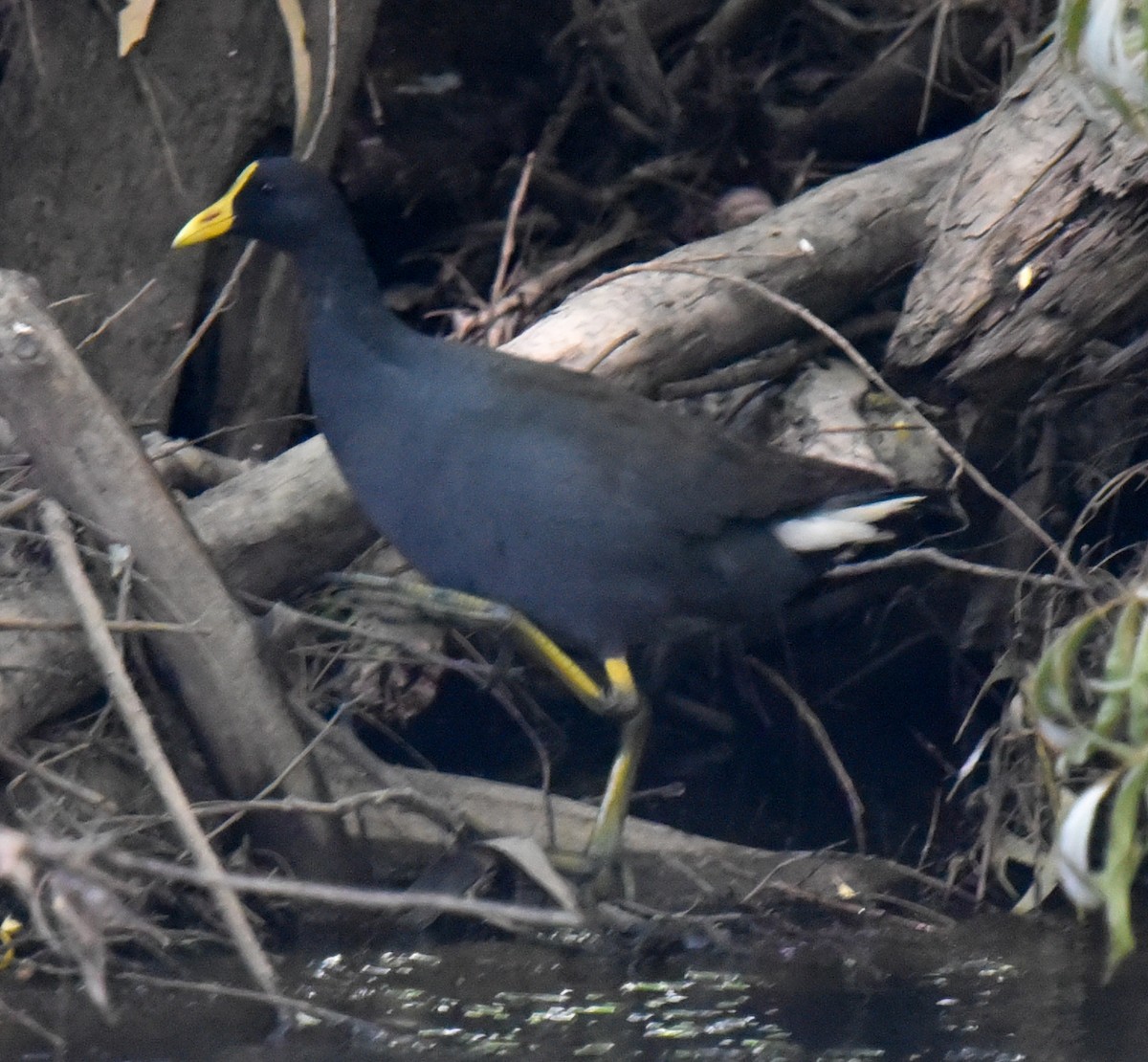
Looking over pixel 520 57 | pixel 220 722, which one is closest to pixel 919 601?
pixel 220 722

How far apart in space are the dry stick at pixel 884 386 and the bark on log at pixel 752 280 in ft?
0.04

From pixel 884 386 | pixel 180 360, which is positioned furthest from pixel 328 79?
pixel 884 386

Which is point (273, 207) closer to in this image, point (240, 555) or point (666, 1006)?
point (240, 555)

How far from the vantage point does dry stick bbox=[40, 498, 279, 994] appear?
81.0 inches

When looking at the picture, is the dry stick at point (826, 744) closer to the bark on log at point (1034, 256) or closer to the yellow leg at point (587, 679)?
the yellow leg at point (587, 679)

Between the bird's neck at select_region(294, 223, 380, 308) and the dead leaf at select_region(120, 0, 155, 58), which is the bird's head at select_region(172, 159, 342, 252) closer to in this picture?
the bird's neck at select_region(294, 223, 380, 308)

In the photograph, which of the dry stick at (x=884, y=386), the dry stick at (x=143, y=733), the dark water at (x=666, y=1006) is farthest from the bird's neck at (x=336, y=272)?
the dark water at (x=666, y=1006)

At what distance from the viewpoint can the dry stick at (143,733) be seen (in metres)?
2.06

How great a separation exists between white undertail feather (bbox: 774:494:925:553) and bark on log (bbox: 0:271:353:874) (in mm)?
939

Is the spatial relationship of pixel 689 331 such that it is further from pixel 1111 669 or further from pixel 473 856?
pixel 1111 669

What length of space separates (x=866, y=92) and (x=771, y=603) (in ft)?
4.96

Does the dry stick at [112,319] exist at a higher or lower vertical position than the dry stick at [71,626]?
higher

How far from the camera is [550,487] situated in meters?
2.70

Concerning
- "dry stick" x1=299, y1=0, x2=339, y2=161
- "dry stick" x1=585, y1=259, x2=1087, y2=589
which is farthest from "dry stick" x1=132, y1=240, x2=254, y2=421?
"dry stick" x1=585, y1=259, x2=1087, y2=589
